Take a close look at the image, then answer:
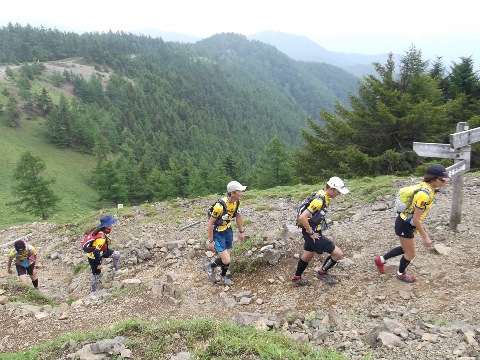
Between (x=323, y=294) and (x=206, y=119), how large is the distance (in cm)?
13176

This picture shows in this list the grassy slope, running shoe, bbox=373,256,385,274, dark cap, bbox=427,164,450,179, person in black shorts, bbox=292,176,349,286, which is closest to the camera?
dark cap, bbox=427,164,450,179

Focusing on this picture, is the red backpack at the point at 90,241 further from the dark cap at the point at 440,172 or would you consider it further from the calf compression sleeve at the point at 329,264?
the dark cap at the point at 440,172

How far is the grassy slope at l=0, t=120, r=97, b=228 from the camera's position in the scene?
46.3m

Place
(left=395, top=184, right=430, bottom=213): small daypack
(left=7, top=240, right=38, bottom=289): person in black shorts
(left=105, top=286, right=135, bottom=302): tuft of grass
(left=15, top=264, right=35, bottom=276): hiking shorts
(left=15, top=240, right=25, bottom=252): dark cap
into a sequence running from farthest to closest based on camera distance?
(left=15, top=264, right=35, bottom=276): hiking shorts, (left=7, top=240, right=38, bottom=289): person in black shorts, (left=15, top=240, right=25, bottom=252): dark cap, (left=105, top=286, right=135, bottom=302): tuft of grass, (left=395, top=184, right=430, bottom=213): small daypack

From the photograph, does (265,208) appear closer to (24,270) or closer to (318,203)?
(318,203)

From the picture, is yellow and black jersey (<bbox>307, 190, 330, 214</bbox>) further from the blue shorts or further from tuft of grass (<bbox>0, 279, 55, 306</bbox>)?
tuft of grass (<bbox>0, 279, 55, 306</bbox>)

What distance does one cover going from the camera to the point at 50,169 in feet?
210

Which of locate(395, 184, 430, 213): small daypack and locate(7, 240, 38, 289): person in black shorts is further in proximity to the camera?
locate(7, 240, 38, 289): person in black shorts

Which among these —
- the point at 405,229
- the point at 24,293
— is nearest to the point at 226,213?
the point at 405,229

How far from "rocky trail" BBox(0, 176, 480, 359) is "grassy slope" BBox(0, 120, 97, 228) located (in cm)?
3480

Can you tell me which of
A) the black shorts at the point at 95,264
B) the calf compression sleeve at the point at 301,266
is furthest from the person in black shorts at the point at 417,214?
the black shorts at the point at 95,264

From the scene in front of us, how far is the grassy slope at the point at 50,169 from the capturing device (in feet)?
152

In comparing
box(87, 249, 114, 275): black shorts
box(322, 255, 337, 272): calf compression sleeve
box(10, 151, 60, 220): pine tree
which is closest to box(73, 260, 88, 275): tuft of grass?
A: box(87, 249, 114, 275): black shorts

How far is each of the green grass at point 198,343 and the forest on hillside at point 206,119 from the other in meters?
18.1
